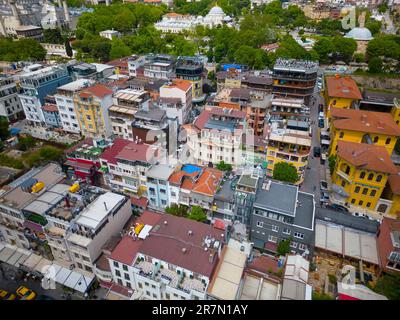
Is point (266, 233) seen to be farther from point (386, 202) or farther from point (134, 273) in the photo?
point (386, 202)

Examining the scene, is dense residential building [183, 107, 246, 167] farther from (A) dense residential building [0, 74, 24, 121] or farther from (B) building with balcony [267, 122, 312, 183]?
(A) dense residential building [0, 74, 24, 121]

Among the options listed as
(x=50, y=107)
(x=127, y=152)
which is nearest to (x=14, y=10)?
(x=50, y=107)

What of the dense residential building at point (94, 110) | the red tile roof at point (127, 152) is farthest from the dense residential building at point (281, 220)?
the dense residential building at point (94, 110)

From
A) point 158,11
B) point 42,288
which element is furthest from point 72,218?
point 158,11

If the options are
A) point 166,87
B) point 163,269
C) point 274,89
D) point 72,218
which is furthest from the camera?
point 274,89

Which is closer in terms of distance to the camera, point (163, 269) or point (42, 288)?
point (163, 269)

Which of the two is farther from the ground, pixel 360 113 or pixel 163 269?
pixel 360 113

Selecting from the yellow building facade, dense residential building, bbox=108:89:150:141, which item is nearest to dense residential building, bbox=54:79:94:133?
dense residential building, bbox=108:89:150:141
